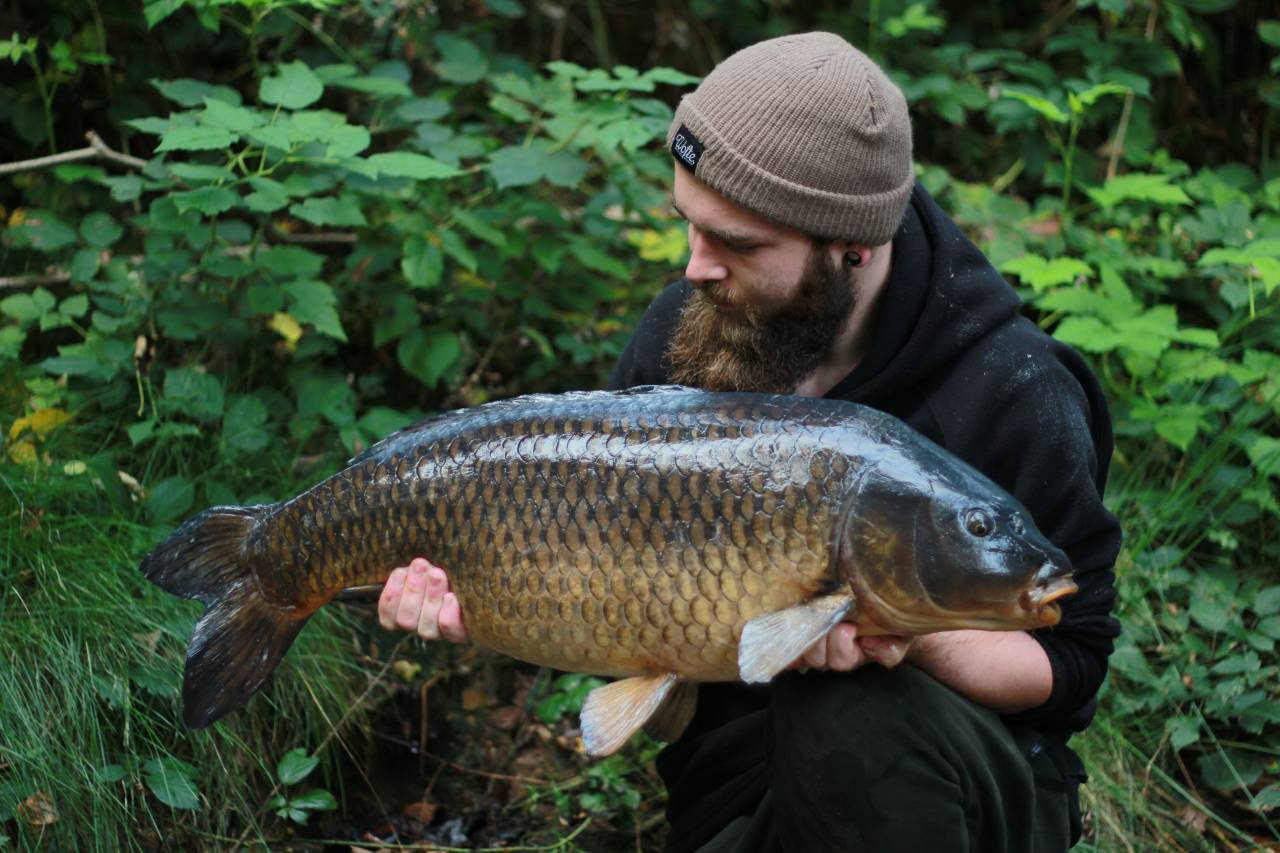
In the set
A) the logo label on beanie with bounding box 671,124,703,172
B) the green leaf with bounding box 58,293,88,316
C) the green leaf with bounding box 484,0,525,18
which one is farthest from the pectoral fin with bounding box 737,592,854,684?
the green leaf with bounding box 484,0,525,18

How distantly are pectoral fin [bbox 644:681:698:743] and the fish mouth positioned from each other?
22.4 inches

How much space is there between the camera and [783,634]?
167 cm

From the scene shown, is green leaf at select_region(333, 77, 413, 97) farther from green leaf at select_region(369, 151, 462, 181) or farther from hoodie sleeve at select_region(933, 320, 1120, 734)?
hoodie sleeve at select_region(933, 320, 1120, 734)

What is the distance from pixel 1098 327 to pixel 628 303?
1.35 meters

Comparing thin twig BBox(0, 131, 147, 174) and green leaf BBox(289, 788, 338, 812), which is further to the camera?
thin twig BBox(0, 131, 147, 174)

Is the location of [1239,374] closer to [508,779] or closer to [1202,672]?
[1202,672]

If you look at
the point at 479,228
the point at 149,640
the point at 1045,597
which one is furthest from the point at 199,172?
the point at 1045,597

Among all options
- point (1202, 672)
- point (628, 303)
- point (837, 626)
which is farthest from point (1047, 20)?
point (837, 626)

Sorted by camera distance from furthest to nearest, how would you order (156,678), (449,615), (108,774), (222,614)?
(156,678), (108,774), (222,614), (449,615)

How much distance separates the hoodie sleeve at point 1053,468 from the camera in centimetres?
200

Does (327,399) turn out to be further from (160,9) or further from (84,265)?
(160,9)

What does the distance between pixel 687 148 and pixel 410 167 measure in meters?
0.90

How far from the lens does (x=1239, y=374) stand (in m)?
3.33

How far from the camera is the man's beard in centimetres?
215
